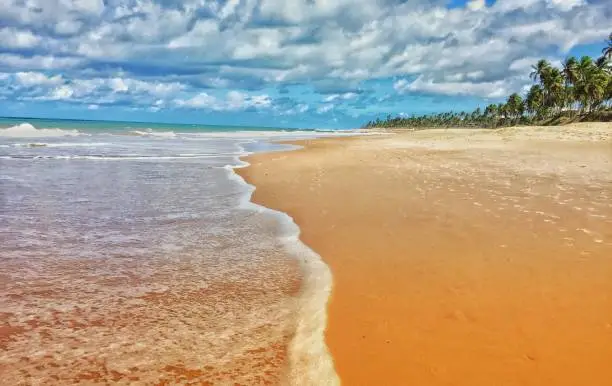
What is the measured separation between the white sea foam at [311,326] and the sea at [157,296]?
0.02 metres

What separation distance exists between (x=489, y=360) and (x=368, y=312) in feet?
4.64

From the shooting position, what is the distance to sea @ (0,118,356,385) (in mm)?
3908

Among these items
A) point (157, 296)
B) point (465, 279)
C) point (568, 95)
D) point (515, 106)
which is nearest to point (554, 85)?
point (568, 95)

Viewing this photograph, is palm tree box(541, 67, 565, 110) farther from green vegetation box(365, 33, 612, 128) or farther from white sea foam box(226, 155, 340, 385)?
white sea foam box(226, 155, 340, 385)

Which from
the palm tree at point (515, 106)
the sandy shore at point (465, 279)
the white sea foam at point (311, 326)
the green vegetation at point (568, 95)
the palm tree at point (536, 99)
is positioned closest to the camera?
the white sea foam at point (311, 326)

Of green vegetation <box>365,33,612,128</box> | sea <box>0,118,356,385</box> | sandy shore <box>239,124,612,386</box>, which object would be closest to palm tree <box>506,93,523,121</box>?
green vegetation <box>365,33,612,128</box>

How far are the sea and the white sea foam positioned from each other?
0.05ft

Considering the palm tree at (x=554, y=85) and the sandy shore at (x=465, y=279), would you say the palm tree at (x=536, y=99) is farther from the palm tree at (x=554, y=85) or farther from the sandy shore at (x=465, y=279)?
the sandy shore at (x=465, y=279)

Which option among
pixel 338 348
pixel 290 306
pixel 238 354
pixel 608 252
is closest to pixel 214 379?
pixel 238 354

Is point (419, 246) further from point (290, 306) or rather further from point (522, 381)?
point (522, 381)

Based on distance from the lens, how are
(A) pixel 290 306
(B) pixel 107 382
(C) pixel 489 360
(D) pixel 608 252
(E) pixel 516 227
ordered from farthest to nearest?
(E) pixel 516 227, (D) pixel 608 252, (A) pixel 290 306, (C) pixel 489 360, (B) pixel 107 382

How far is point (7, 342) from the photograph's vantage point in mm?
4172

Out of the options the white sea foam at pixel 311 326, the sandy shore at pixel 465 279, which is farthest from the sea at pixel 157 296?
the sandy shore at pixel 465 279

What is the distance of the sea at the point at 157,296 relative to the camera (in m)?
3.91
